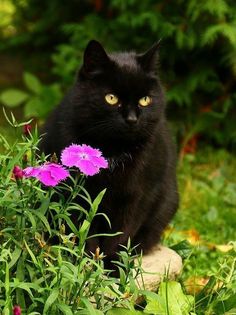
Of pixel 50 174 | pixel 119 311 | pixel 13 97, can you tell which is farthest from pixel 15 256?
pixel 13 97

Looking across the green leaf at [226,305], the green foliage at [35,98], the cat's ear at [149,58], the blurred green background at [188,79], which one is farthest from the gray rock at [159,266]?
the green foliage at [35,98]

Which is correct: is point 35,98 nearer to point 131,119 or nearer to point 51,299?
point 131,119

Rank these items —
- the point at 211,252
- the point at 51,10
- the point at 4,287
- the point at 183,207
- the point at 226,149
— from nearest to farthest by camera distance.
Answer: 1. the point at 4,287
2. the point at 211,252
3. the point at 183,207
4. the point at 226,149
5. the point at 51,10

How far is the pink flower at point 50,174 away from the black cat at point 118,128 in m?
0.61

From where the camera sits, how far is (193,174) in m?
4.80

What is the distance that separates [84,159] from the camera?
2.12 metres

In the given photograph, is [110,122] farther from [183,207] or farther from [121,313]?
[183,207]

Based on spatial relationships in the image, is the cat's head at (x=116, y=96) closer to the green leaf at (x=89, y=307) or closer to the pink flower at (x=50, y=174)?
the pink flower at (x=50, y=174)

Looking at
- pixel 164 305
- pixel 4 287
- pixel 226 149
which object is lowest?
pixel 226 149

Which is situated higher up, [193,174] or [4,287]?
[4,287]

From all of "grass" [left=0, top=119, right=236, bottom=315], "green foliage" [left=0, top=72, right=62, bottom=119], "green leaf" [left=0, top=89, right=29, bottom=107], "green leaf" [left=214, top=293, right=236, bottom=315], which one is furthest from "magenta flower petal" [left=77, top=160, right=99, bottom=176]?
"green leaf" [left=0, top=89, right=29, bottom=107]

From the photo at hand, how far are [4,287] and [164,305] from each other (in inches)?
23.3

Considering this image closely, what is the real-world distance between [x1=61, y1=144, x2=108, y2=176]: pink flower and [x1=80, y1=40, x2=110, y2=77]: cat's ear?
0.64 meters

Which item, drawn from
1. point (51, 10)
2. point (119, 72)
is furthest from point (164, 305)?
point (51, 10)
